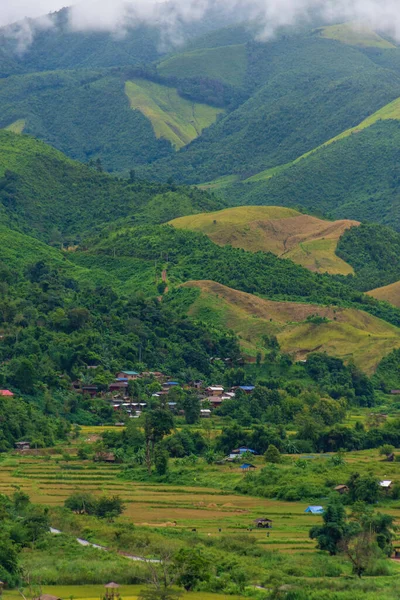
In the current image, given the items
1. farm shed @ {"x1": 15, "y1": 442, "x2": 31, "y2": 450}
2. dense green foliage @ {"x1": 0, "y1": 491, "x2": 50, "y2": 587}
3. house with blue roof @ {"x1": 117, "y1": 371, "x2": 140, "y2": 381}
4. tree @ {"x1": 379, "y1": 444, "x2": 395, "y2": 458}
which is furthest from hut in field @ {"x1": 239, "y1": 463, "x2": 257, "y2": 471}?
house with blue roof @ {"x1": 117, "y1": 371, "x2": 140, "y2": 381}

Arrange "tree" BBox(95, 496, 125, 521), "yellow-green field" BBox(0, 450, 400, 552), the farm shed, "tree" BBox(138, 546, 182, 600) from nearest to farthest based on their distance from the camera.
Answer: "tree" BBox(138, 546, 182, 600)
"yellow-green field" BBox(0, 450, 400, 552)
"tree" BBox(95, 496, 125, 521)
the farm shed

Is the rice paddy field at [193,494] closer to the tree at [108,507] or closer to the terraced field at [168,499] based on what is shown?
the terraced field at [168,499]

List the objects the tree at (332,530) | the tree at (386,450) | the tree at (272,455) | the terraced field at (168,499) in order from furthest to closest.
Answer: the tree at (386,450)
the tree at (272,455)
the terraced field at (168,499)
the tree at (332,530)

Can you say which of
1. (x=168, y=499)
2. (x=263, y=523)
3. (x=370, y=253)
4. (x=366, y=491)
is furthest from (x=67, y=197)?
(x=263, y=523)

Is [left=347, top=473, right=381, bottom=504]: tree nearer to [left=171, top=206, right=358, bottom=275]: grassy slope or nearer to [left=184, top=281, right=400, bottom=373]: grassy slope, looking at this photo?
[left=184, top=281, right=400, bottom=373]: grassy slope

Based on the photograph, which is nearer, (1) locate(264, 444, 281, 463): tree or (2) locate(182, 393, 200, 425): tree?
(1) locate(264, 444, 281, 463): tree

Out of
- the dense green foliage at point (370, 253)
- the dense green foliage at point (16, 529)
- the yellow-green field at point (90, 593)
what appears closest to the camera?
the yellow-green field at point (90, 593)

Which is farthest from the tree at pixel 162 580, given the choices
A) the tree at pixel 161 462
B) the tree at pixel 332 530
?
the tree at pixel 161 462
